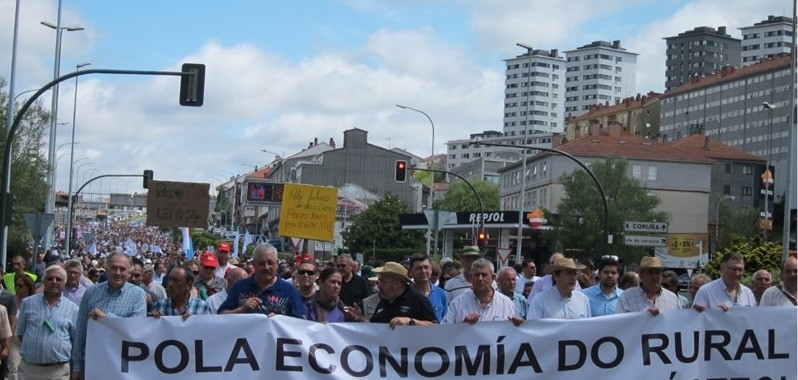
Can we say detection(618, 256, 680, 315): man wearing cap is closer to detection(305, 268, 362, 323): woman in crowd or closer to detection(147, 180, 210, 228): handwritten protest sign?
detection(305, 268, 362, 323): woman in crowd

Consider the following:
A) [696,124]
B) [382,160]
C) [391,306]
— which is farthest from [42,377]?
[696,124]

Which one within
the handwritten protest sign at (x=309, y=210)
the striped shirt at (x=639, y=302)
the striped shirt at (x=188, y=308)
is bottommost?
the striped shirt at (x=188, y=308)

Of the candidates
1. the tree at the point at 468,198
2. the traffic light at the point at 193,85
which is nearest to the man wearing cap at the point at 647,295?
the traffic light at the point at 193,85

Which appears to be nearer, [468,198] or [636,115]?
[468,198]

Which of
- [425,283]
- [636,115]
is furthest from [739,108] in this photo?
[425,283]

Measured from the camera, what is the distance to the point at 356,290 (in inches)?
557

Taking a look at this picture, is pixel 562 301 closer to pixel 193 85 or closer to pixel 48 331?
pixel 48 331

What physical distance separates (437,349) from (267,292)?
1339 millimetres

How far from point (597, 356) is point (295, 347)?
6.88ft

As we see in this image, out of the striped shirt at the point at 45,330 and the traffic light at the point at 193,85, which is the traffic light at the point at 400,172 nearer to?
the traffic light at the point at 193,85

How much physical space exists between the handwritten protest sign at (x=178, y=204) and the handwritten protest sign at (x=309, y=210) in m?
1.43

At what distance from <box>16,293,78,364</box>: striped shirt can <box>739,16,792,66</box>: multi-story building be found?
177723 mm

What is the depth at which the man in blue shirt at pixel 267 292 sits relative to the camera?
9477 millimetres

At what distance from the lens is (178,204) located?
23188 millimetres
